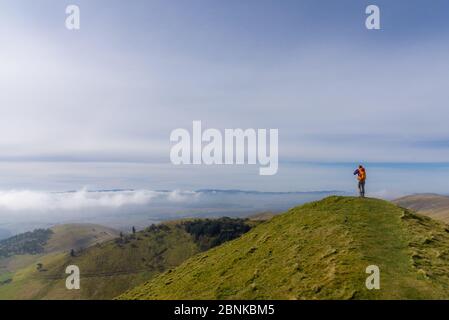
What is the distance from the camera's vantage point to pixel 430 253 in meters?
36.9

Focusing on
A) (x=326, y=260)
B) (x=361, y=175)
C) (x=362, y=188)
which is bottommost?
(x=326, y=260)

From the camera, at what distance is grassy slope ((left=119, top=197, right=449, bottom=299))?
3020 cm

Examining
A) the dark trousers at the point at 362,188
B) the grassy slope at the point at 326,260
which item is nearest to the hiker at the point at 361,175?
the dark trousers at the point at 362,188

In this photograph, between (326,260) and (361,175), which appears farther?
(361,175)

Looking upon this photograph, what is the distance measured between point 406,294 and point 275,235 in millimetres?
21418

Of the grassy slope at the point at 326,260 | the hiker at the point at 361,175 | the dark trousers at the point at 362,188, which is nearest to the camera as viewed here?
the grassy slope at the point at 326,260

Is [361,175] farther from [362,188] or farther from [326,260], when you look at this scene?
[326,260]

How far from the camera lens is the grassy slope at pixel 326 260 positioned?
30203mm

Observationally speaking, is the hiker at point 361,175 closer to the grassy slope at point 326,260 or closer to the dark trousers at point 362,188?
the dark trousers at point 362,188

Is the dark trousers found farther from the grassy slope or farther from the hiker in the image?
the grassy slope

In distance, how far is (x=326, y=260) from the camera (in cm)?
3531

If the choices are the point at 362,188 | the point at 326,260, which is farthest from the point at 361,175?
the point at 326,260
